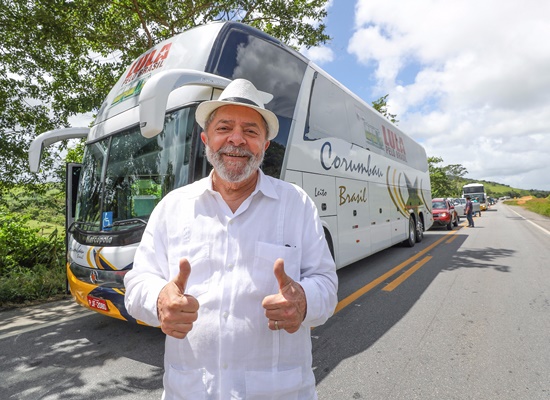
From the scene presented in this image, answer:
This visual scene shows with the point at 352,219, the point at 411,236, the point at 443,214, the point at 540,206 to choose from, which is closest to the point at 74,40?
the point at 352,219

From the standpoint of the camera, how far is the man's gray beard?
1644 millimetres

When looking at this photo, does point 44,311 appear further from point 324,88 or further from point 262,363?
point 324,88

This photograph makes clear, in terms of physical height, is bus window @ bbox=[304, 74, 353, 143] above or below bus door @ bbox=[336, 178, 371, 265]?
above

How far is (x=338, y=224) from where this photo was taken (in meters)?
5.94

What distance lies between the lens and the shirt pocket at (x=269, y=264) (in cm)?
144

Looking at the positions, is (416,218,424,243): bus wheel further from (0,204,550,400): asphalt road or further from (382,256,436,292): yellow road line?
(0,204,550,400): asphalt road

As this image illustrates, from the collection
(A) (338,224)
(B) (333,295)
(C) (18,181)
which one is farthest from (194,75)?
(C) (18,181)

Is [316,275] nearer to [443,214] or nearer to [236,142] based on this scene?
[236,142]

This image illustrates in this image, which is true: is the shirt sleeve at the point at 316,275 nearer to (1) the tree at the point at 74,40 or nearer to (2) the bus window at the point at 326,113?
(2) the bus window at the point at 326,113

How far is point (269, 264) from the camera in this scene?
146cm

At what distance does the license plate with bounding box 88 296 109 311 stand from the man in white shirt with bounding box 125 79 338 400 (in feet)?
7.95

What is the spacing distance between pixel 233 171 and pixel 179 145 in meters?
2.12

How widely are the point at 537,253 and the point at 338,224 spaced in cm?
712

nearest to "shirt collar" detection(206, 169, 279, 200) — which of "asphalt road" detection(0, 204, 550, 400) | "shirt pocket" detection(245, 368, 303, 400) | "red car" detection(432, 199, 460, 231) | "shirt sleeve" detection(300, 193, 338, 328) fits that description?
"shirt sleeve" detection(300, 193, 338, 328)
